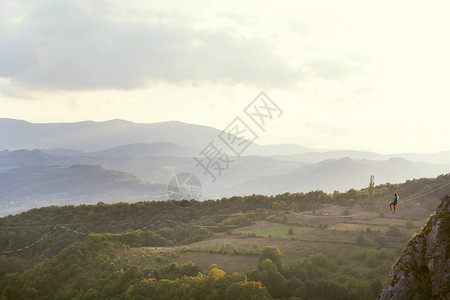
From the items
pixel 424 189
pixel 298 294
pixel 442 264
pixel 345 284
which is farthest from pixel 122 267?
pixel 424 189

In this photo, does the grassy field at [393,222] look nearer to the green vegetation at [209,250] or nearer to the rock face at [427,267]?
the green vegetation at [209,250]

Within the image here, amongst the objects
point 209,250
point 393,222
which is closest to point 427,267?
point 209,250

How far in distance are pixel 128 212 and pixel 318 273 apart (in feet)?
117

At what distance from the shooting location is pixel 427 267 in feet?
41.2

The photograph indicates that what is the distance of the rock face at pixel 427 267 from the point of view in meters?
11.9

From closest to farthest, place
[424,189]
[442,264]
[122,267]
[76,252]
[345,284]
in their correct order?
1. [442,264]
2. [345,284]
3. [122,267]
4. [76,252]
5. [424,189]

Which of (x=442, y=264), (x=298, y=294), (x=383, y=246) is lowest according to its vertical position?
(x=298, y=294)

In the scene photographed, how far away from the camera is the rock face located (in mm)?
11883

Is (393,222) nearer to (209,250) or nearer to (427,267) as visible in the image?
(209,250)

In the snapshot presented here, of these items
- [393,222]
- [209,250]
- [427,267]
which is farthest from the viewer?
[393,222]

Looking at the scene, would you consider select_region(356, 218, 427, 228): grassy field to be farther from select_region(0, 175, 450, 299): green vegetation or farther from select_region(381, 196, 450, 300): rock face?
select_region(381, 196, 450, 300): rock face

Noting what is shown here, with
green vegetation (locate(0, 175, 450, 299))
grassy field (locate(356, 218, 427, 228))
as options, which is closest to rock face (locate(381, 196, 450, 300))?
green vegetation (locate(0, 175, 450, 299))

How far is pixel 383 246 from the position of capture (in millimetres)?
38438

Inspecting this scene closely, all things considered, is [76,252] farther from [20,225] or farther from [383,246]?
[383,246]
